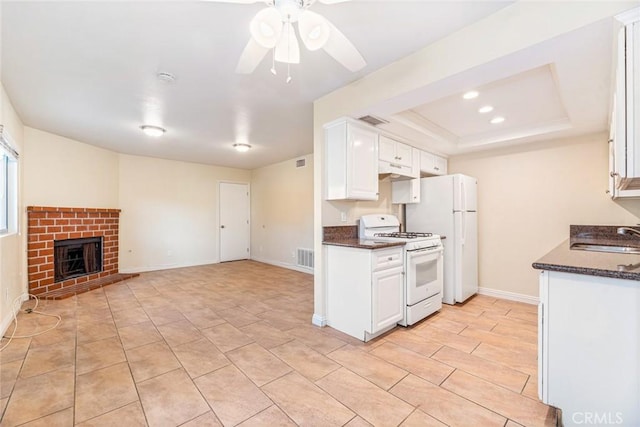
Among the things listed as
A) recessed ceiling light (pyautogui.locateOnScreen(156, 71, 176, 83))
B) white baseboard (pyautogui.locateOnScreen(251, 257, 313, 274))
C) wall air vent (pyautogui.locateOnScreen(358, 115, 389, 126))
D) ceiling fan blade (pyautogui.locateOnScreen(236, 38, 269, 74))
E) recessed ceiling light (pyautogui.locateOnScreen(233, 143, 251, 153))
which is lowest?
white baseboard (pyautogui.locateOnScreen(251, 257, 313, 274))

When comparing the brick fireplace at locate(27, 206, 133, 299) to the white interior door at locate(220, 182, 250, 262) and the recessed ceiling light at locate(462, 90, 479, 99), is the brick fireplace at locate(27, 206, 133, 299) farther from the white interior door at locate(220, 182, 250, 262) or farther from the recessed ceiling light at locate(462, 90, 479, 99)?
the recessed ceiling light at locate(462, 90, 479, 99)

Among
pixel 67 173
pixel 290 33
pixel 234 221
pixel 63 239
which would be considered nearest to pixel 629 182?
pixel 290 33

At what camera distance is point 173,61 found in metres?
2.15

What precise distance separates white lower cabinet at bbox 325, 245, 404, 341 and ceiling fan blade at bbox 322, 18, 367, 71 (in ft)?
5.08

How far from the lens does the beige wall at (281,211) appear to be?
5.61 m

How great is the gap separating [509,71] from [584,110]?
1364 millimetres

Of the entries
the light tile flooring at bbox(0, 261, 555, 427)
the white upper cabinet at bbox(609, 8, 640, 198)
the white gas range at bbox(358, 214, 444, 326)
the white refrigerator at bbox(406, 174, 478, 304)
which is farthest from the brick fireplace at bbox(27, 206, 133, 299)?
the white upper cabinet at bbox(609, 8, 640, 198)

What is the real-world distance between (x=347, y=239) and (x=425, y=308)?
1.16 metres

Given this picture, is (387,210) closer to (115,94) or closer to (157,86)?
(157,86)

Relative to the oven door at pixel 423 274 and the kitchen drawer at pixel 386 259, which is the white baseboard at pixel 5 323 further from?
the oven door at pixel 423 274

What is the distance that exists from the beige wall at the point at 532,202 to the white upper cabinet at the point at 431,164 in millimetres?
287

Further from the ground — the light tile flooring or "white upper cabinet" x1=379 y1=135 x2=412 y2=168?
"white upper cabinet" x1=379 y1=135 x2=412 y2=168

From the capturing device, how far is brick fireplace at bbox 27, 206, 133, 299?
12.1ft

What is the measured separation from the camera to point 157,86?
255 cm
